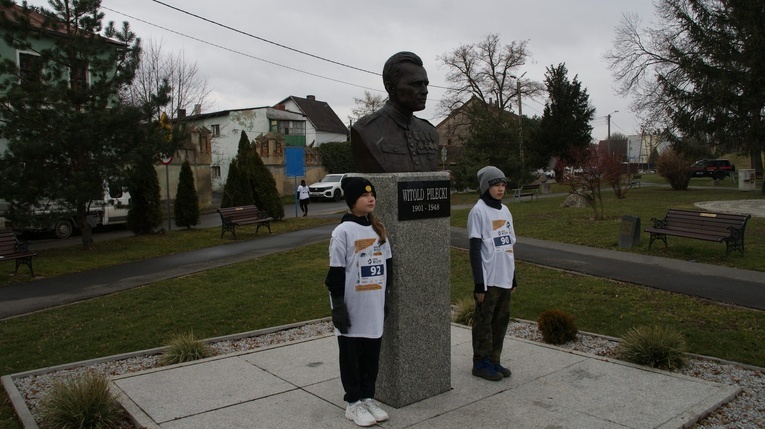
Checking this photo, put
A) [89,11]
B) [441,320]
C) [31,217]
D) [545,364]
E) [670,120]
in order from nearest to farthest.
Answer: [441,320]
[545,364]
[31,217]
[89,11]
[670,120]

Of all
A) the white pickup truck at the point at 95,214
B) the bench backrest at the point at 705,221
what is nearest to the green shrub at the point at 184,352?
the white pickup truck at the point at 95,214

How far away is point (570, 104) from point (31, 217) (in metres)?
37.7

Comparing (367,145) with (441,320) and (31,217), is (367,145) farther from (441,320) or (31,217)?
(31,217)

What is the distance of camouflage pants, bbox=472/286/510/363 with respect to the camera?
17.1 feet

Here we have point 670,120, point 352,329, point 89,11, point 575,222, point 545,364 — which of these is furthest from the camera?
point 670,120

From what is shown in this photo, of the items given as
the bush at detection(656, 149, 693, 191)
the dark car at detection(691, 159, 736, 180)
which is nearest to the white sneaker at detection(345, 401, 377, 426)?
the bush at detection(656, 149, 693, 191)

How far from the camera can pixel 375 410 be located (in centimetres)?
435

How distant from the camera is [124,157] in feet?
47.8

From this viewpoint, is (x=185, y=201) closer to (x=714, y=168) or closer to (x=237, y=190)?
(x=237, y=190)

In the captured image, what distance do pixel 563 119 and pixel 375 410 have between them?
41.7 meters

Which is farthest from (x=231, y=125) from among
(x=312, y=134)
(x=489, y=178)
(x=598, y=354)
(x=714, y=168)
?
(x=489, y=178)

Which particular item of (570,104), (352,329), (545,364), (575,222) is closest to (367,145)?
(352,329)

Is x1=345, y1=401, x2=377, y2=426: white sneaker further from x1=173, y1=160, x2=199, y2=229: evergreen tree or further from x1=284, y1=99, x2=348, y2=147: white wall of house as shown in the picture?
x1=284, y1=99, x2=348, y2=147: white wall of house

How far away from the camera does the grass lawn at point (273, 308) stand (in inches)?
263
